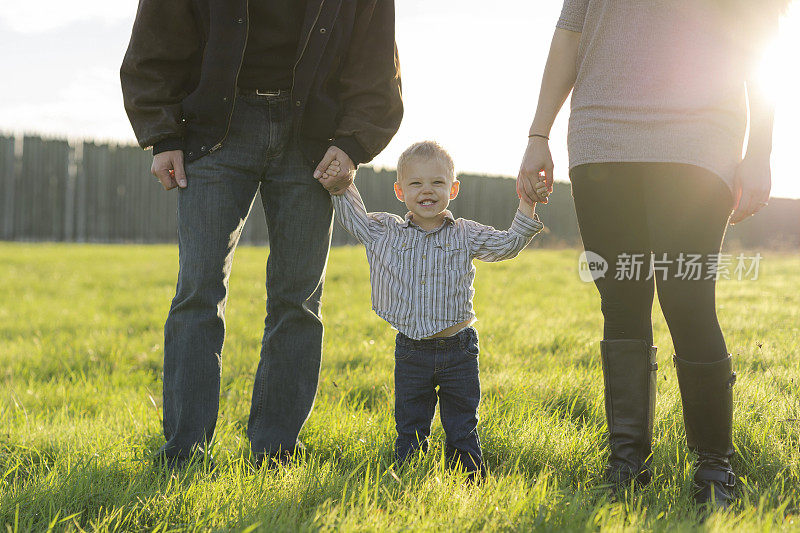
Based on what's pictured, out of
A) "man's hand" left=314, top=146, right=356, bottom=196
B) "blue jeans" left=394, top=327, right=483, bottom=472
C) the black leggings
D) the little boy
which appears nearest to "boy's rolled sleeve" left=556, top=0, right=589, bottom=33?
the black leggings

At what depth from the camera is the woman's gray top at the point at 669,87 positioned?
6.17 ft

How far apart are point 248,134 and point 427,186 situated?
25.1 inches

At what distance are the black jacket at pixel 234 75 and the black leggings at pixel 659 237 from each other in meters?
0.77

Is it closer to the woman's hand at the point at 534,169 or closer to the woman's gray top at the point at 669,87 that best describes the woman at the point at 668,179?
the woman's gray top at the point at 669,87

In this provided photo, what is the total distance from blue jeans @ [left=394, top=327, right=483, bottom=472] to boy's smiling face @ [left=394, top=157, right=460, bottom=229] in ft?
1.49

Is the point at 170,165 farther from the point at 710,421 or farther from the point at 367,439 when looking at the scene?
the point at 710,421

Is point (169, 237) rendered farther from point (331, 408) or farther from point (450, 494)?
point (450, 494)

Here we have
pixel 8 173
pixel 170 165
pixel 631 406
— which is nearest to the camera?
pixel 631 406

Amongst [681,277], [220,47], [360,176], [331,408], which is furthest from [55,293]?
[360,176]

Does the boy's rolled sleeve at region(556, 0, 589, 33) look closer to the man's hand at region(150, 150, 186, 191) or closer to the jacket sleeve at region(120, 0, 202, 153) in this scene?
Answer: the jacket sleeve at region(120, 0, 202, 153)

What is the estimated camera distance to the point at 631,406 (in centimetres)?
209

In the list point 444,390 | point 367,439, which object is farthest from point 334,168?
point 367,439

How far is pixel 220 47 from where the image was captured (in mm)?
2125
